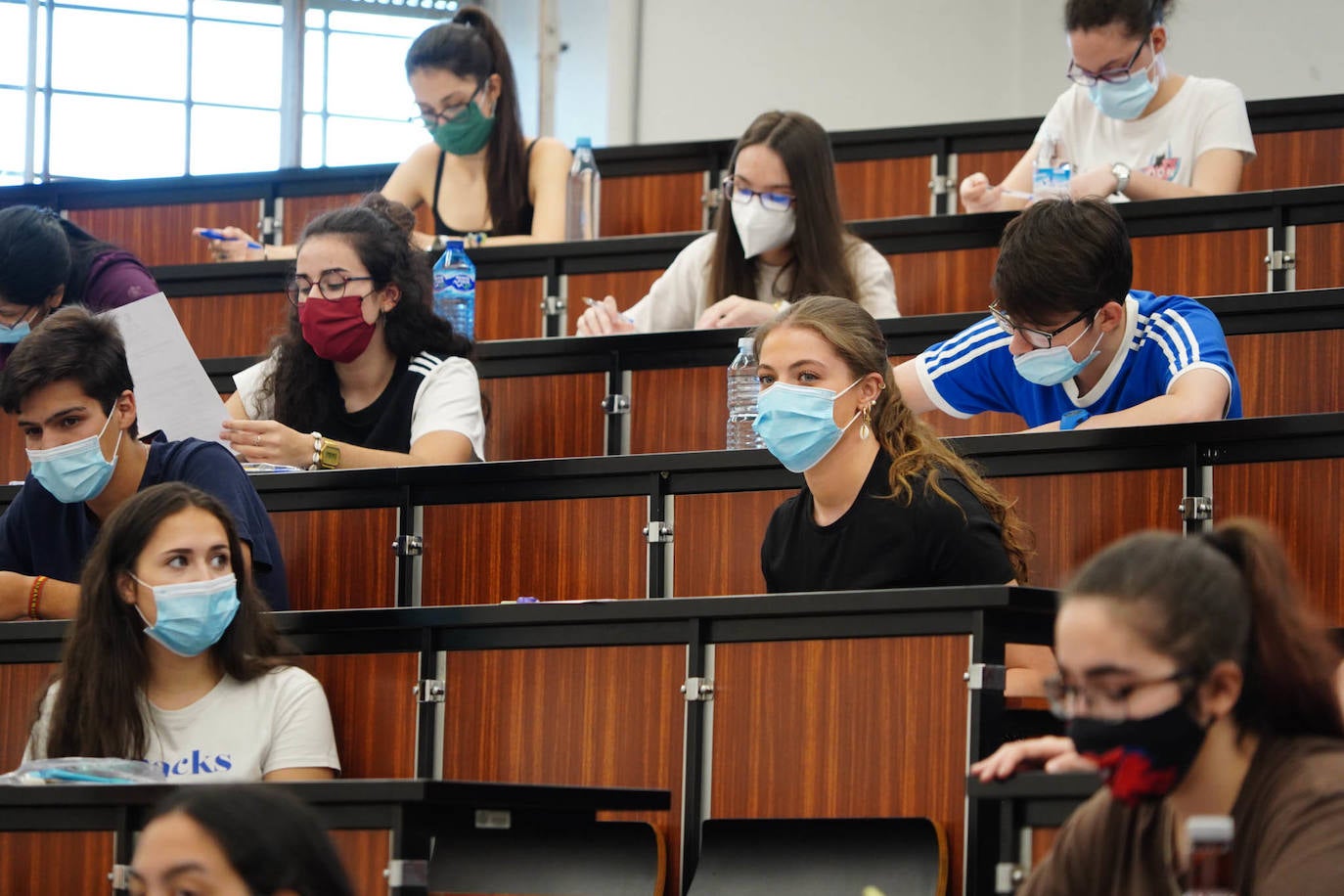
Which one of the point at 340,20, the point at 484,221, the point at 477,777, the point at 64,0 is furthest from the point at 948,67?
the point at 477,777

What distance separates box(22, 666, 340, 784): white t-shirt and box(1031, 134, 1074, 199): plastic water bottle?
2297 millimetres

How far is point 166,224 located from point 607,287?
166 cm

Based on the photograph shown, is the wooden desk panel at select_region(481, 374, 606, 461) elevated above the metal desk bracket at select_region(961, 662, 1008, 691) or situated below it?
above

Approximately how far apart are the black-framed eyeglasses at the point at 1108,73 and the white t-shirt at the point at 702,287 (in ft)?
2.07

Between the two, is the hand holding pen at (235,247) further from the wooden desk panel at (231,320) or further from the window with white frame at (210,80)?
the window with white frame at (210,80)

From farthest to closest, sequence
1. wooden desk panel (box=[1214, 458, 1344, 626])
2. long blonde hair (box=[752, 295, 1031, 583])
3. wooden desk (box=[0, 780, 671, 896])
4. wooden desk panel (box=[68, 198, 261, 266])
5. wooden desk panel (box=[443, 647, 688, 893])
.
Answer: wooden desk panel (box=[68, 198, 261, 266]) → wooden desk panel (box=[1214, 458, 1344, 626]) → long blonde hair (box=[752, 295, 1031, 583]) → wooden desk panel (box=[443, 647, 688, 893]) → wooden desk (box=[0, 780, 671, 896])

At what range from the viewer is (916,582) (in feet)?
9.16

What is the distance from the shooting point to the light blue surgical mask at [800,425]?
2918 millimetres

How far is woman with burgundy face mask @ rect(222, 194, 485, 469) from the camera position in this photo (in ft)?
12.3

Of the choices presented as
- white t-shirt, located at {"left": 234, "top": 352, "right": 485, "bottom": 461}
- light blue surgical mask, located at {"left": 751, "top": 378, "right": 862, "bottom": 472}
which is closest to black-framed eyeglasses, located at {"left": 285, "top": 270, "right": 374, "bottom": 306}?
white t-shirt, located at {"left": 234, "top": 352, "right": 485, "bottom": 461}

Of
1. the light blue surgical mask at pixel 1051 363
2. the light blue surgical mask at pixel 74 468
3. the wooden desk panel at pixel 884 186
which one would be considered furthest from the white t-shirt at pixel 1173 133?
the light blue surgical mask at pixel 74 468

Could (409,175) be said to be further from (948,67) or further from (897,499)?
(948,67)

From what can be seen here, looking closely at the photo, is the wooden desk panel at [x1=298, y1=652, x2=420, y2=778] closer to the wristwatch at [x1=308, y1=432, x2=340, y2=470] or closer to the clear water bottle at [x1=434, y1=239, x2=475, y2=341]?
the wristwatch at [x1=308, y1=432, x2=340, y2=470]

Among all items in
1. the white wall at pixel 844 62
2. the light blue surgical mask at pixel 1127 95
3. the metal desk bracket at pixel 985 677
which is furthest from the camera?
the white wall at pixel 844 62
